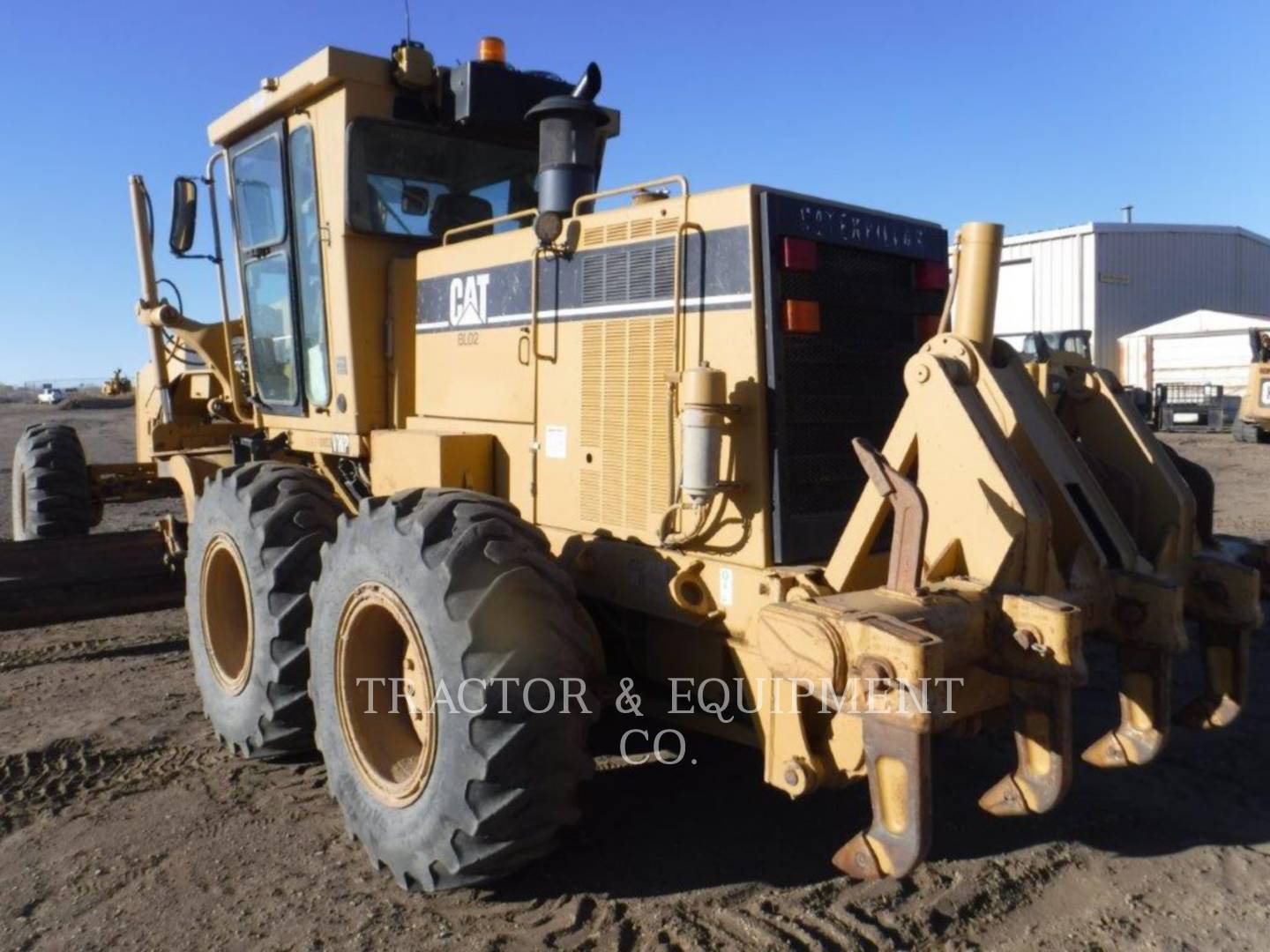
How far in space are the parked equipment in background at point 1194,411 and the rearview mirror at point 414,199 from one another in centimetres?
2467

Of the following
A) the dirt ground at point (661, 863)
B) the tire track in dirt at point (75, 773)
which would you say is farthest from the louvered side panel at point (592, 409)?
the tire track in dirt at point (75, 773)

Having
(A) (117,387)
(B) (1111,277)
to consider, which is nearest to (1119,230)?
(B) (1111,277)

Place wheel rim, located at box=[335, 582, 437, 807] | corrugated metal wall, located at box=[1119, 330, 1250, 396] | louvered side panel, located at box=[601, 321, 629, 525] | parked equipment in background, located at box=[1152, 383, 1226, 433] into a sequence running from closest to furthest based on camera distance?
wheel rim, located at box=[335, 582, 437, 807] → louvered side panel, located at box=[601, 321, 629, 525] → parked equipment in background, located at box=[1152, 383, 1226, 433] → corrugated metal wall, located at box=[1119, 330, 1250, 396]

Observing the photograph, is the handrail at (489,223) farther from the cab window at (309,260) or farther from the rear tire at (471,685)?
the rear tire at (471,685)

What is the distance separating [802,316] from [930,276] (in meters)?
0.87

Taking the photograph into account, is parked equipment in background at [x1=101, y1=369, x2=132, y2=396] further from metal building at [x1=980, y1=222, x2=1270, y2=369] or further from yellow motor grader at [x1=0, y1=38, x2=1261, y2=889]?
metal building at [x1=980, y1=222, x2=1270, y2=369]

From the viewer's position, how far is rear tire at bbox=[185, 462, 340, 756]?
15.0ft

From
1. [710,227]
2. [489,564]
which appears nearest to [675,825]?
[489,564]

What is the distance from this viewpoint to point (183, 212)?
20.0 feet

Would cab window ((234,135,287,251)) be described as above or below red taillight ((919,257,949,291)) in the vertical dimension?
above

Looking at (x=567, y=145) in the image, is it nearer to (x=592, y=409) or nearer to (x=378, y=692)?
(x=592, y=409)

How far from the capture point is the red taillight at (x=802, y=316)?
12.2ft

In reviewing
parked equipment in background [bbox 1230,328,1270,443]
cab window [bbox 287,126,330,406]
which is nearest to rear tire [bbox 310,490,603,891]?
cab window [bbox 287,126,330,406]

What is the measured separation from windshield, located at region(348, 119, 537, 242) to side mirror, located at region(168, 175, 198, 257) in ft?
4.69
